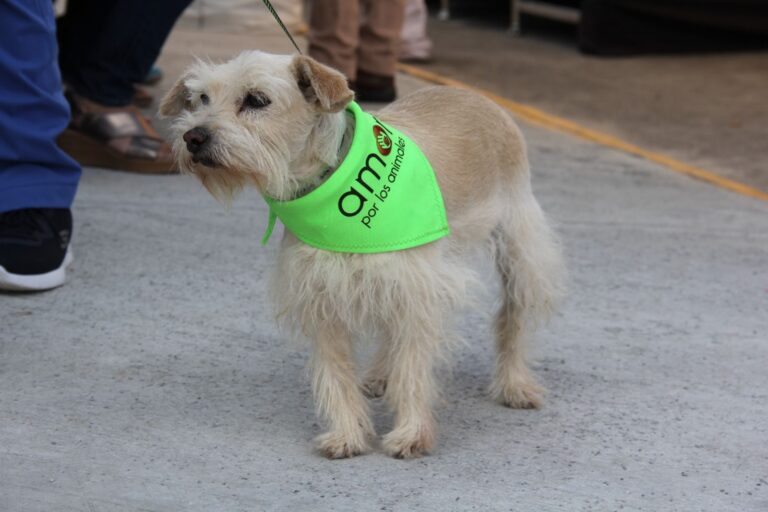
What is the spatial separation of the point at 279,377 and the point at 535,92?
540 cm

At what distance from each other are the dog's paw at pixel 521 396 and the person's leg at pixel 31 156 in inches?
75.1

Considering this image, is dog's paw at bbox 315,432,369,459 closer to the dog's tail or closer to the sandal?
the dog's tail

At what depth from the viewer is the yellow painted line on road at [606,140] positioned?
7.22 meters

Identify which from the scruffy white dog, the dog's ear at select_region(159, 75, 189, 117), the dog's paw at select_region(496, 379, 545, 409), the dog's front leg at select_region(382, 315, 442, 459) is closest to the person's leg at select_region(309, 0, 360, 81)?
the scruffy white dog

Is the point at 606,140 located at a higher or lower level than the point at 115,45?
lower

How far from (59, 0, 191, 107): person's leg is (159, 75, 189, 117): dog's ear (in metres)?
2.67

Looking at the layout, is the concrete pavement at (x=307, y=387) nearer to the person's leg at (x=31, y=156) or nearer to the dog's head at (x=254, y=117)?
the person's leg at (x=31, y=156)

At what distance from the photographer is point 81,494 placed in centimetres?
353

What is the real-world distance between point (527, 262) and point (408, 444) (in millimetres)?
813

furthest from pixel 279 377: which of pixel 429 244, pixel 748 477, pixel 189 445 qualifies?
pixel 748 477

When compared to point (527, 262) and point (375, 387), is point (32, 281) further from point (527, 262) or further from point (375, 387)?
point (527, 262)

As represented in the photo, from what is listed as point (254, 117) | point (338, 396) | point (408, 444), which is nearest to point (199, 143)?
point (254, 117)

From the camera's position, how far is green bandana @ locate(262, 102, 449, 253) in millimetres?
3734

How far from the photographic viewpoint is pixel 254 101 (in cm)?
360
